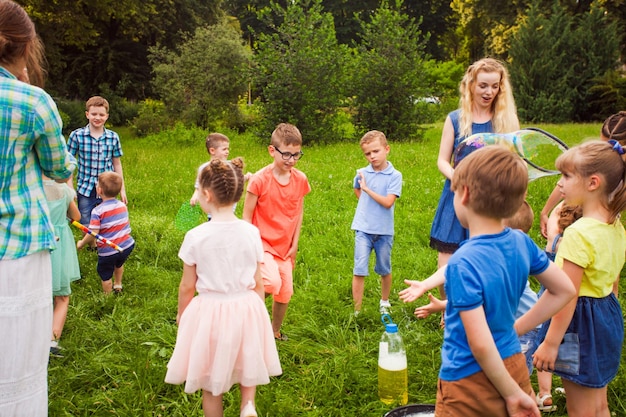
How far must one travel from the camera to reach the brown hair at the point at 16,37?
8.38 ft

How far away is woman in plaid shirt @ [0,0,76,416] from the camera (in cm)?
259

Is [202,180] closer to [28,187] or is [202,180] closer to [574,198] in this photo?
[28,187]

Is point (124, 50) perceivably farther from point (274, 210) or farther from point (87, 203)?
point (274, 210)

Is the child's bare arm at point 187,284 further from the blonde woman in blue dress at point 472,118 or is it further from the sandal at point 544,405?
the sandal at point 544,405

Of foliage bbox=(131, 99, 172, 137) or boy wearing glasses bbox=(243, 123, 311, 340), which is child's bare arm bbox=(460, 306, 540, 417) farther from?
foliage bbox=(131, 99, 172, 137)

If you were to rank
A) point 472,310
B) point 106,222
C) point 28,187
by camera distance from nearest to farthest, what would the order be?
point 472,310 → point 28,187 → point 106,222

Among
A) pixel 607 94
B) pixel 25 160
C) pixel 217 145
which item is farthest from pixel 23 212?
pixel 607 94

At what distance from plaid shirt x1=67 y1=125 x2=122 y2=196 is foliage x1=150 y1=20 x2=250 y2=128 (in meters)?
15.1

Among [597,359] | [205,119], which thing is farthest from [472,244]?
[205,119]

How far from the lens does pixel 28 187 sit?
272 cm

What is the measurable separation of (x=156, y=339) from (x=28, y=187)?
244 centimetres

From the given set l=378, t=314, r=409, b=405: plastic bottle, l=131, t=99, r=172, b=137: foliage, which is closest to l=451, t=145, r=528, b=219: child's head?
l=378, t=314, r=409, b=405: plastic bottle

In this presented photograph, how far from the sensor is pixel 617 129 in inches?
159

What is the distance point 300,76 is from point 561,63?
1503 centimetres
